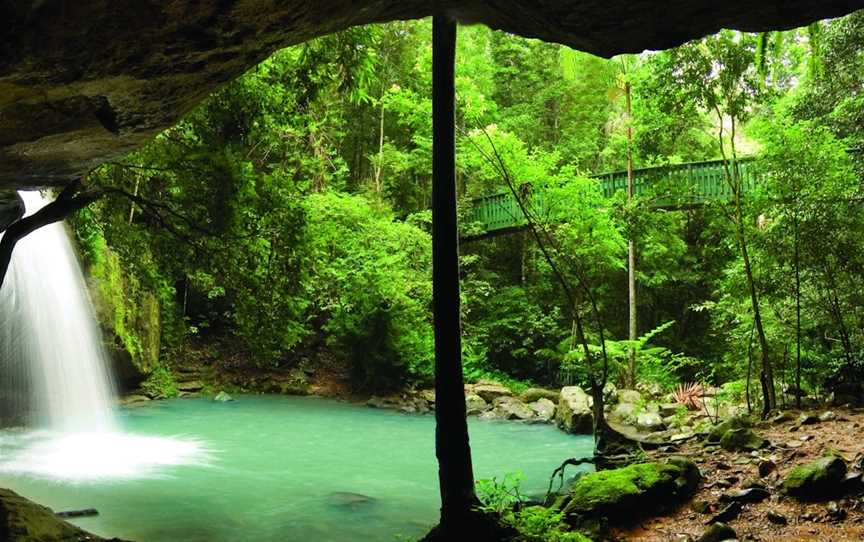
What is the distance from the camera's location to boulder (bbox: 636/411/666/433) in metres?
12.6

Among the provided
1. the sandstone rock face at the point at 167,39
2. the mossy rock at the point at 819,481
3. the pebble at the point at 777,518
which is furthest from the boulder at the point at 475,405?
the sandstone rock face at the point at 167,39

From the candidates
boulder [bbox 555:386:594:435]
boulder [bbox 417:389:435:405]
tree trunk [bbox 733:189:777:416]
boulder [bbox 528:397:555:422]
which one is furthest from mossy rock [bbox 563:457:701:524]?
boulder [bbox 417:389:435:405]

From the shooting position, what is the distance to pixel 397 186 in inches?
935

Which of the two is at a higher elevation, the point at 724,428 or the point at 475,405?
the point at 724,428

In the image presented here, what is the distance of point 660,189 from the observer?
426 inches

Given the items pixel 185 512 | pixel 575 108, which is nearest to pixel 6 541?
pixel 185 512

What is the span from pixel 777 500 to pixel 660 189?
6.08m

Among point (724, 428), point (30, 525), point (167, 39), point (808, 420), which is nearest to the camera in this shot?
point (167, 39)

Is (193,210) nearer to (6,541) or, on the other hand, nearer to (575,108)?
(6,541)

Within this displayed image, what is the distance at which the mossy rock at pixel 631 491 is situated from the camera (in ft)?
20.4

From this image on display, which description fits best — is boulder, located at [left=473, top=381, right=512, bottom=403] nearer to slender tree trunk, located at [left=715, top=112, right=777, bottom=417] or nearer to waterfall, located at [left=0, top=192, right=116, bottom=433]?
slender tree trunk, located at [left=715, top=112, right=777, bottom=417]

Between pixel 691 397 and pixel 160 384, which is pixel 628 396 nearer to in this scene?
pixel 691 397

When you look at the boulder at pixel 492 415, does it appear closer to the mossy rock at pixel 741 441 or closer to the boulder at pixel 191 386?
the mossy rock at pixel 741 441

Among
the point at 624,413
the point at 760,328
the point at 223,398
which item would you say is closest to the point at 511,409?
the point at 624,413
